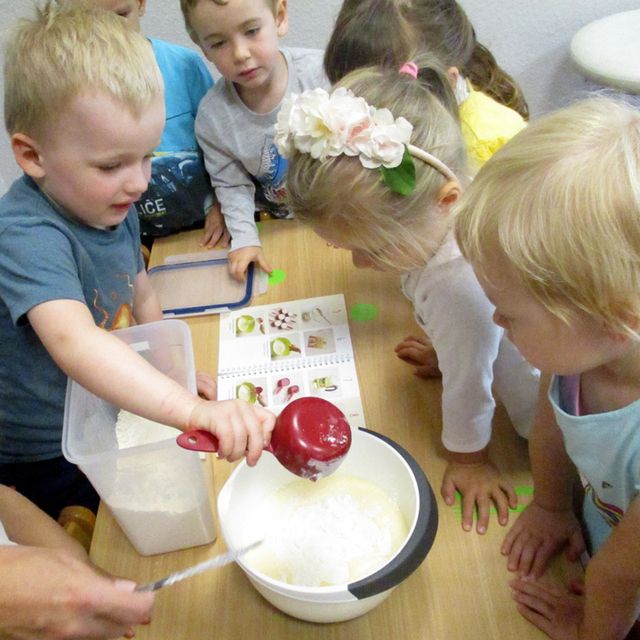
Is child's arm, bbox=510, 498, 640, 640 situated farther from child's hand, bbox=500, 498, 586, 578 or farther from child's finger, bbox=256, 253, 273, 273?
child's finger, bbox=256, 253, 273, 273

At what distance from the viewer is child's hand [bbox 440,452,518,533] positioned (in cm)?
70

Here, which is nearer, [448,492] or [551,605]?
[551,605]

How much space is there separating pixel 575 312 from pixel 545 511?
0.97 feet

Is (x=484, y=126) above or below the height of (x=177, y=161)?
above

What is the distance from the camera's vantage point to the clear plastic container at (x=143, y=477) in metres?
0.60

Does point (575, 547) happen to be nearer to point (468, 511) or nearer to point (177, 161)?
point (468, 511)

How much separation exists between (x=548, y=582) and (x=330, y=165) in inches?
20.4

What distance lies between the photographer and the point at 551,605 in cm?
Answer: 60

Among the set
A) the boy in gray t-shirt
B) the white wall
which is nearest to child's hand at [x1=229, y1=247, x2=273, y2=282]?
the boy in gray t-shirt

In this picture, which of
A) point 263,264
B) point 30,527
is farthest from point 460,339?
point 30,527

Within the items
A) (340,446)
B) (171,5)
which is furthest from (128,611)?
(171,5)

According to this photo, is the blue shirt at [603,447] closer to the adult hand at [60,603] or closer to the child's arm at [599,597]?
the child's arm at [599,597]

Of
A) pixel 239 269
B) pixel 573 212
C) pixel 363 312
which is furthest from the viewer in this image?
pixel 239 269

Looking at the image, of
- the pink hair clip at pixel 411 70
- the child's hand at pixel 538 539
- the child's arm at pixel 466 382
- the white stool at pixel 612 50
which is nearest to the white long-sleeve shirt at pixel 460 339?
the child's arm at pixel 466 382
